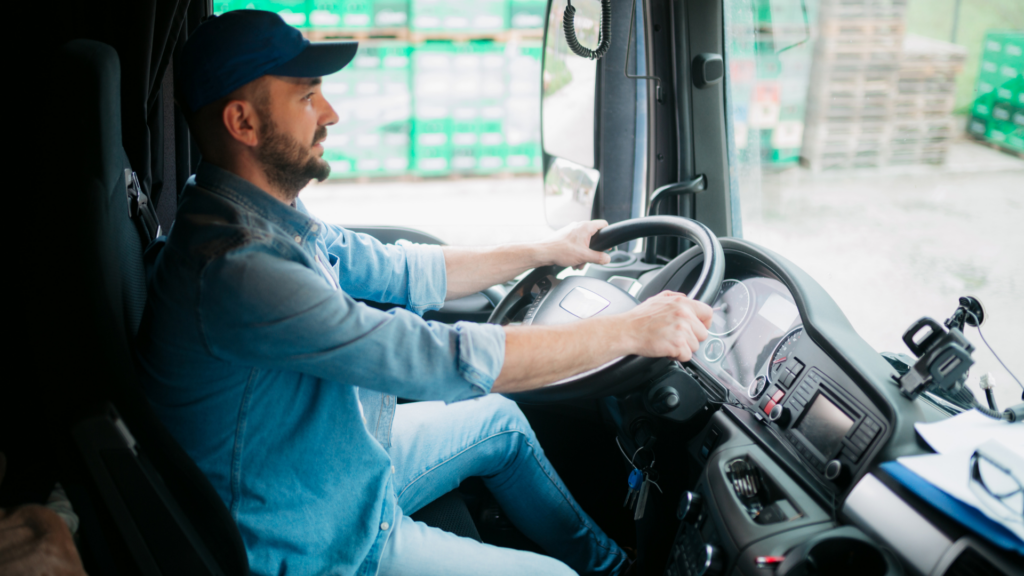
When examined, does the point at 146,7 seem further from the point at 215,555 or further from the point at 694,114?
the point at 694,114

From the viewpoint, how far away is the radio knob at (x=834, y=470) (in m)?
1.17

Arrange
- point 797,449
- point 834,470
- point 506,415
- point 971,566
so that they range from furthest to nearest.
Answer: point 506,415
point 797,449
point 834,470
point 971,566

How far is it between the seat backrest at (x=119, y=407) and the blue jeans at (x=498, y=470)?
0.49 meters

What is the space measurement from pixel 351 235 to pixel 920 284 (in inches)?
57.1

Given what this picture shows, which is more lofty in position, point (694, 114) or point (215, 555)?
point (694, 114)

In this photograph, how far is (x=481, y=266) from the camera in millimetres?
1761

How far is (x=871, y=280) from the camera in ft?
6.20

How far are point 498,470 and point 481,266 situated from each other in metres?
0.51

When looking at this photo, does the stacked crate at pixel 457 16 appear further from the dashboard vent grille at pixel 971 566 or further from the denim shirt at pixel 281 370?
the dashboard vent grille at pixel 971 566

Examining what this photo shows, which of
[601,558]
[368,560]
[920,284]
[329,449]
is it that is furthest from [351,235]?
[920,284]

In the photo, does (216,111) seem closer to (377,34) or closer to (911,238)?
(911,238)

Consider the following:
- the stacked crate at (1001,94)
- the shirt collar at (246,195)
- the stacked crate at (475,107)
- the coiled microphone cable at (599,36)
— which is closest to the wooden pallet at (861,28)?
the stacked crate at (1001,94)

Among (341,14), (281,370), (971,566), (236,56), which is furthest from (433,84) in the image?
(971,566)

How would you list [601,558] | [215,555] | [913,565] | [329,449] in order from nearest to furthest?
[913,565] → [215,555] → [329,449] → [601,558]
